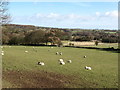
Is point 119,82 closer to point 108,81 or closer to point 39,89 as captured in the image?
point 108,81

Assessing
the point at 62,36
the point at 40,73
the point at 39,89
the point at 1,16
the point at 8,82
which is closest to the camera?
the point at 39,89

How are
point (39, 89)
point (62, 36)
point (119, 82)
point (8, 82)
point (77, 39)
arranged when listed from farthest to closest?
point (77, 39) < point (62, 36) < point (119, 82) < point (8, 82) < point (39, 89)

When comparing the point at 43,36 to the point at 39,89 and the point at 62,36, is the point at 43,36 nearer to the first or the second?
the point at 62,36

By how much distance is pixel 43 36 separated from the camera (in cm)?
7662

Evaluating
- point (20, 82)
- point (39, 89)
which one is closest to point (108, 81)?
point (39, 89)

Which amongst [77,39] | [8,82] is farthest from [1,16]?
[77,39]

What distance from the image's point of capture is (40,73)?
15305 mm

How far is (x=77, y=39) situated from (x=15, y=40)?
30.5 m

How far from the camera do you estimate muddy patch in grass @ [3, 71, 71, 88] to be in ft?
40.5

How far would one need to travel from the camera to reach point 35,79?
1356cm

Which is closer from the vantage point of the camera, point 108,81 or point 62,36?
point 108,81

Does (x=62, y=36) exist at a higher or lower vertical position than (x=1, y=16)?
lower

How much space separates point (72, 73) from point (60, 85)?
3.37 meters

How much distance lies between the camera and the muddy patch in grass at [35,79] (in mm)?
12358
